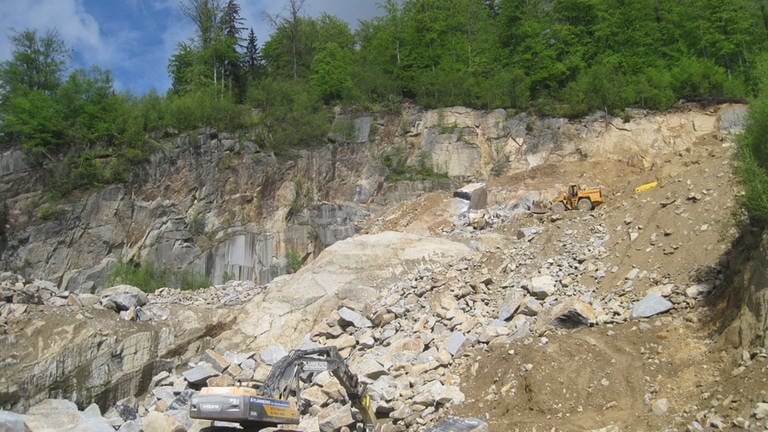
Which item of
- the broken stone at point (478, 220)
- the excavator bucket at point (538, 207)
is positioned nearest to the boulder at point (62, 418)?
the broken stone at point (478, 220)

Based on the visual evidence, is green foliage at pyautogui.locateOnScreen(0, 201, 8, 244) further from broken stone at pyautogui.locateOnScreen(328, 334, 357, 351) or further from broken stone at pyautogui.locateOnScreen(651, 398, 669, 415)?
broken stone at pyautogui.locateOnScreen(651, 398, 669, 415)

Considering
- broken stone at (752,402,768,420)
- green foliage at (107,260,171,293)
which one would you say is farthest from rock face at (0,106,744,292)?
broken stone at (752,402,768,420)

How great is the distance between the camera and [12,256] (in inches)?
1086

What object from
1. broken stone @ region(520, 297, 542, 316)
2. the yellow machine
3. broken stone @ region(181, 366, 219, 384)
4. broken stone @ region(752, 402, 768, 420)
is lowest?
broken stone @ region(181, 366, 219, 384)

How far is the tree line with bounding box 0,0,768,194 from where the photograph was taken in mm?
31078

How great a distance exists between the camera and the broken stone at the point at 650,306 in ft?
37.1

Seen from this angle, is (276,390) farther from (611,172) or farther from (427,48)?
(427,48)

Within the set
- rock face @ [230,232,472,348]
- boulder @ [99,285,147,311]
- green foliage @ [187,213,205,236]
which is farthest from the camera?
green foliage @ [187,213,205,236]

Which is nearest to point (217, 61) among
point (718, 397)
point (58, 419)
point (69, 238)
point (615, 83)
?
point (69, 238)

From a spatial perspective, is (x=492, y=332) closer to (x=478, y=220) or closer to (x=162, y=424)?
(x=162, y=424)

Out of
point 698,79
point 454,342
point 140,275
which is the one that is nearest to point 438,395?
point 454,342

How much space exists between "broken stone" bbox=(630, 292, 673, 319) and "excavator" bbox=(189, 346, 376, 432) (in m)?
5.27

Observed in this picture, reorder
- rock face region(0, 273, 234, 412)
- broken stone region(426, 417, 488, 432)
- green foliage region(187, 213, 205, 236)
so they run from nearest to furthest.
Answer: broken stone region(426, 417, 488, 432) → rock face region(0, 273, 234, 412) → green foliage region(187, 213, 205, 236)

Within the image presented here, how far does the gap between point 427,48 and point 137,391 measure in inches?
1106
